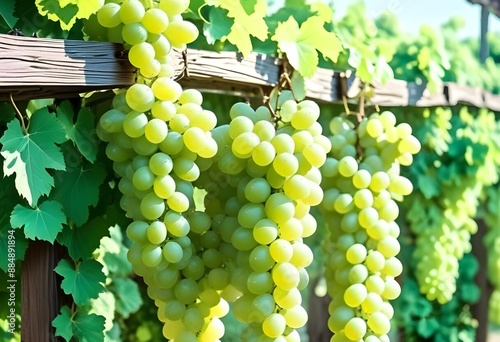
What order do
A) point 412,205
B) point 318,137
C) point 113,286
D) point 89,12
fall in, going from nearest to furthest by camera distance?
1. point 89,12
2. point 318,137
3. point 113,286
4. point 412,205

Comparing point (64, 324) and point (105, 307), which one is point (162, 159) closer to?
point (64, 324)

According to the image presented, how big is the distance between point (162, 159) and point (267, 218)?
18 cm

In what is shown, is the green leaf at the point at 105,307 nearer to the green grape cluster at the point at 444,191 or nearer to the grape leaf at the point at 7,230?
the grape leaf at the point at 7,230

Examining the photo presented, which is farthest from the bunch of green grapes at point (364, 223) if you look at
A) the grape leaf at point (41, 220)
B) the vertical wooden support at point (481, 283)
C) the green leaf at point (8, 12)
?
the vertical wooden support at point (481, 283)

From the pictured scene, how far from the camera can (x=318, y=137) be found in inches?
45.3

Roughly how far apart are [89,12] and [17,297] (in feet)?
1.71

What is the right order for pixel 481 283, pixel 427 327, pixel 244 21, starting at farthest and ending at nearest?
pixel 481 283, pixel 427 327, pixel 244 21

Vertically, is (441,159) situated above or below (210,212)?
below

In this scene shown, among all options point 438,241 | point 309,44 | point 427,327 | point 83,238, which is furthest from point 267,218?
point 427,327

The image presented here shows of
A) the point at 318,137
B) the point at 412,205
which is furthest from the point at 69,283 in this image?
the point at 412,205

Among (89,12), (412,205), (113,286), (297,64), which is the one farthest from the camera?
(412,205)

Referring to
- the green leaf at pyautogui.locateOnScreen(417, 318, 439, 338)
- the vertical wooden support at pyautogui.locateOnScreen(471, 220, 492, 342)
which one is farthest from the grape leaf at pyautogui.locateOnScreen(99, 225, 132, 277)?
the vertical wooden support at pyautogui.locateOnScreen(471, 220, 492, 342)

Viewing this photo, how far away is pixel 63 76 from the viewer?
0.97 metres

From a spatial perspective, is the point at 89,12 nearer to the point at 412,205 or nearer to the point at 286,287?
the point at 286,287
